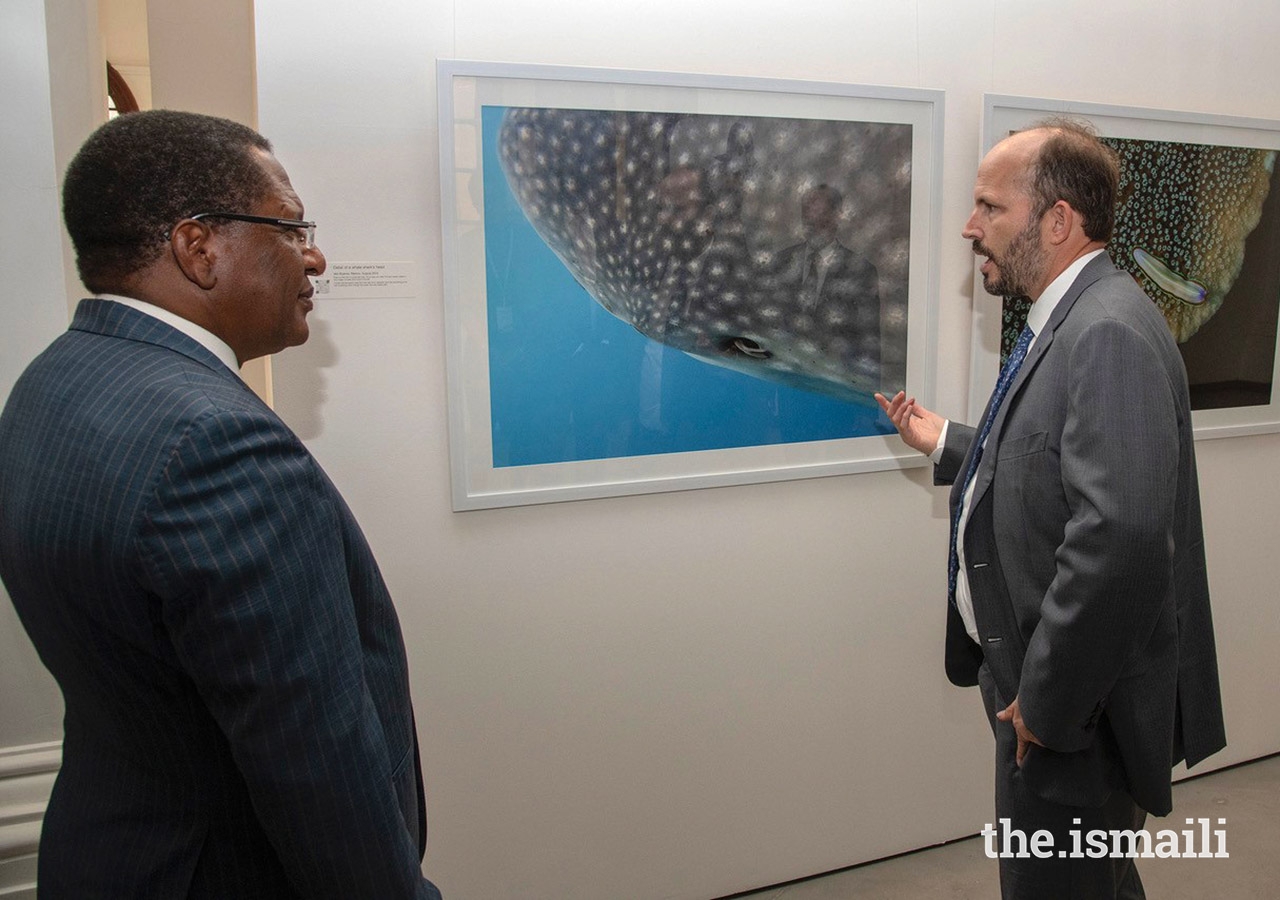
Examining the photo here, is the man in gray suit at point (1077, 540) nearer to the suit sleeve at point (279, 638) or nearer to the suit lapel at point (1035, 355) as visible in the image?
the suit lapel at point (1035, 355)

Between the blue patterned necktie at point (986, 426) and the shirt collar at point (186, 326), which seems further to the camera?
the blue patterned necktie at point (986, 426)

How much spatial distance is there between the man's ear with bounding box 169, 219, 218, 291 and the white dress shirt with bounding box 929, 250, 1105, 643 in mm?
1368

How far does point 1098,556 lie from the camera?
1393 millimetres

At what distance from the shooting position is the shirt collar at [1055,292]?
1641mm

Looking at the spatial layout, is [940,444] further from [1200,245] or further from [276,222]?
[276,222]

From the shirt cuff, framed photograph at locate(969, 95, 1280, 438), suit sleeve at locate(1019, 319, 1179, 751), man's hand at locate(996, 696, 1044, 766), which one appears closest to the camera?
suit sleeve at locate(1019, 319, 1179, 751)

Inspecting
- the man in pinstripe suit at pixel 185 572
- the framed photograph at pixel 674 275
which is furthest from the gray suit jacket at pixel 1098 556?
the man in pinstripe suit at pixel 185 572

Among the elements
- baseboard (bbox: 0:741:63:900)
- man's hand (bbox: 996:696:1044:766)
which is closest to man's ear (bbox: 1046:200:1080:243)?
man's hand (bbox: 996:696:1044:766)

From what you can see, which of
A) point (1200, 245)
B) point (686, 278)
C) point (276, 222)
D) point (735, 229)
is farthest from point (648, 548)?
point (1200, 245)

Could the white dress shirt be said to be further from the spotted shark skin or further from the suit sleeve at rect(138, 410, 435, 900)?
the suit sleeve at rect(138, 410, 435, 900)

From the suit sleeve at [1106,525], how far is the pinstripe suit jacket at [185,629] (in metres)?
1.10

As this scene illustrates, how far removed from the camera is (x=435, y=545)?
1.95 m

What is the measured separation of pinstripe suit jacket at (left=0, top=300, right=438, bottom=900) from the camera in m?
0.84

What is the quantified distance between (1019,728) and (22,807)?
1.92 meters
